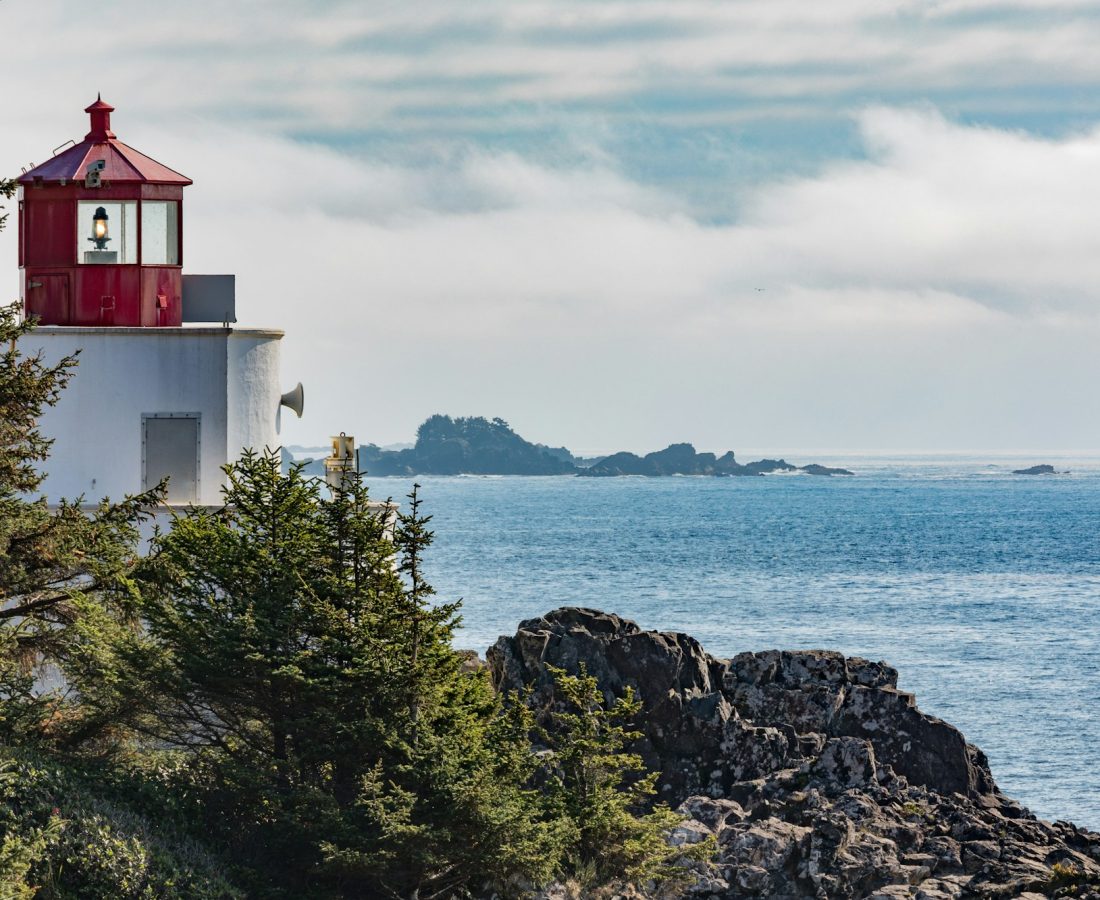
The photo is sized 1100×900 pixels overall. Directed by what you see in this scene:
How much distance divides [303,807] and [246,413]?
21.9ft

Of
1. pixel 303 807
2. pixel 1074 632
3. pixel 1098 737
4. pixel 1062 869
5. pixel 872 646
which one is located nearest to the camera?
pixel 303 807

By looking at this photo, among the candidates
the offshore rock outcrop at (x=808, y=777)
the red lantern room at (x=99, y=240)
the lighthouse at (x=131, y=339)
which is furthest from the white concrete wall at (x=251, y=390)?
the offshore rock outcrop at (x=808, y=777)

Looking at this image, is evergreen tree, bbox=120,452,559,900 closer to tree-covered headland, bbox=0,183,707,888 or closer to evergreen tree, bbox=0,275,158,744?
tree-covered headland, bbox=0,183,707,888

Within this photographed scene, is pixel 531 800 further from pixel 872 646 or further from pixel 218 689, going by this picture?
pixel 872 646

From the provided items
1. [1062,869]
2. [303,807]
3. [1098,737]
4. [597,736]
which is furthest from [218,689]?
[1098,737]

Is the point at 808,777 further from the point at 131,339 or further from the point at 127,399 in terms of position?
the point at 131,339

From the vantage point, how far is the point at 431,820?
666 inches

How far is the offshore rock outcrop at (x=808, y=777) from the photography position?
1938 cm

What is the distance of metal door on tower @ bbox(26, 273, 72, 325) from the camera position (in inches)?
859

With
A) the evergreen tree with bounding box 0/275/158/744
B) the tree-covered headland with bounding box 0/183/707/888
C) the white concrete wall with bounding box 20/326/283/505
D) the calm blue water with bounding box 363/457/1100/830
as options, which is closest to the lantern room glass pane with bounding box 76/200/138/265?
the white concrete wall with bounding box 20/326/283/505

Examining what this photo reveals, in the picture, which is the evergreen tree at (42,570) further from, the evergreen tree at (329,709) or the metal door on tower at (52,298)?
the metal door on tower at (52,298)

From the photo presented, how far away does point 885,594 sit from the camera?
243ft

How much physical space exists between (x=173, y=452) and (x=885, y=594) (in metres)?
56.6

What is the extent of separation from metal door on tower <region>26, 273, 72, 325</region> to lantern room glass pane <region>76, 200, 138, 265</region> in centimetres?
44
